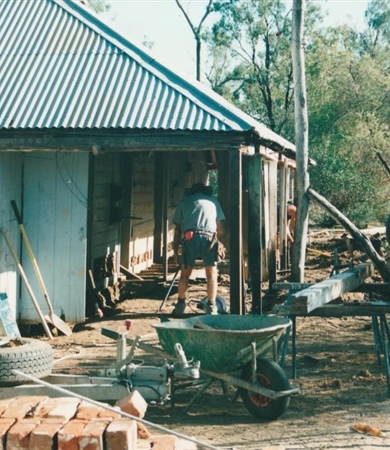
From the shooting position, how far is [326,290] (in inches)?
302

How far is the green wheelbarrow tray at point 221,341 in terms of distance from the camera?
22.7ft

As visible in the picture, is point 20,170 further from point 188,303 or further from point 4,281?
point 188,303

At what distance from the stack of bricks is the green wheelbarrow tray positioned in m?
1.35

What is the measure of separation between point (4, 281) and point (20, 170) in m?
1.59

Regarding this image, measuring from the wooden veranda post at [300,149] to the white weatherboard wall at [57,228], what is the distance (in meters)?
3.91

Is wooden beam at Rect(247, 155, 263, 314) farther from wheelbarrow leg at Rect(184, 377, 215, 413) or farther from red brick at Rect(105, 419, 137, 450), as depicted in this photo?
red brick at Rect(105, 419, 137, 450)

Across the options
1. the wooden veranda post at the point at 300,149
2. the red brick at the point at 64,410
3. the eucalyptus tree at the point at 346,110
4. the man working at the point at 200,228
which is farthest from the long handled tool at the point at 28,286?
the eucalyptus tree at the point at 346,110

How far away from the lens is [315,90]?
4066cm

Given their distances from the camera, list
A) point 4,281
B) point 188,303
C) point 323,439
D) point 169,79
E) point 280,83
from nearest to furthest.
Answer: point 323,439 < point 4,281 < point 169,79 < point 188,303 < point 280,83

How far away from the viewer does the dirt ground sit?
6629 millimetres

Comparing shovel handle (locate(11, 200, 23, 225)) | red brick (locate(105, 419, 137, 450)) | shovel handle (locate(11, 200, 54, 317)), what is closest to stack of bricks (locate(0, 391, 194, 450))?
red brick (locate(105, 419, 137, 450))

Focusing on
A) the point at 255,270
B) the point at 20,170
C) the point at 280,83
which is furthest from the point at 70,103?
the point at 280,83

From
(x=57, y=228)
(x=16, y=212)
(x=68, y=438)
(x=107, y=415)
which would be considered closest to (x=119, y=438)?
(x=68, y=438)

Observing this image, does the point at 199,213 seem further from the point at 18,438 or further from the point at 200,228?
the point at 18,438
